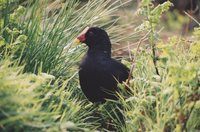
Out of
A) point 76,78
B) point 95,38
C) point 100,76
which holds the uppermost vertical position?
point 95,38

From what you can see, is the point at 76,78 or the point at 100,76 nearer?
the point at 100,76

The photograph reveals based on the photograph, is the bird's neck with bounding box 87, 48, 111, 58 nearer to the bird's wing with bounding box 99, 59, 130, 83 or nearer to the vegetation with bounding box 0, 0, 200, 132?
the bird's wing with bounding box 99, 59, 130, 83

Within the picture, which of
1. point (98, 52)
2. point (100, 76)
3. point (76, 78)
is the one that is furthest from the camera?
point (76, 78)

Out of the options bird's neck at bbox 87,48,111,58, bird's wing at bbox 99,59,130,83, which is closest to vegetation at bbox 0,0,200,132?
bird's wing at bbox 99,59,130,83

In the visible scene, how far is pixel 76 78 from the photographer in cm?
430

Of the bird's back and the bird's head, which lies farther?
the bird's head

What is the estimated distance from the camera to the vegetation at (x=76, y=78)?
2838 mm

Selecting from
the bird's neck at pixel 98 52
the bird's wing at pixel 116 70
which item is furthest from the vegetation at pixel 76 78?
the bird's neck at pixel 98 52

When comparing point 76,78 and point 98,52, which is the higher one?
point 98,52

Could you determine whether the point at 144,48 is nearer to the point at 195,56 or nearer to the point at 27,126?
the point at 195,56

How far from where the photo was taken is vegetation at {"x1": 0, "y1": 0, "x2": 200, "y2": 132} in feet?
9.31

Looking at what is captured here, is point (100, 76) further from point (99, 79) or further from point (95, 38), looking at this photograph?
point (95, 38)

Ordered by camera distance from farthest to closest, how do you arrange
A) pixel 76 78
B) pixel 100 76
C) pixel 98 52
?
pixel 76 78 < pixel 98 52 < pixel 100 76

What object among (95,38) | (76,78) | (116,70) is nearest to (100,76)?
(116,70)
